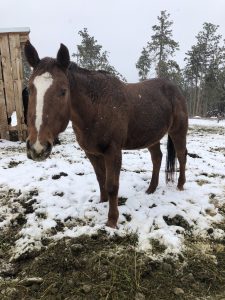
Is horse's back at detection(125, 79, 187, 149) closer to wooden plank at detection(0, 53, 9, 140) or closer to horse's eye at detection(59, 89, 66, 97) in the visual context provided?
horse's eye at detection(59, 89, 66, 97)

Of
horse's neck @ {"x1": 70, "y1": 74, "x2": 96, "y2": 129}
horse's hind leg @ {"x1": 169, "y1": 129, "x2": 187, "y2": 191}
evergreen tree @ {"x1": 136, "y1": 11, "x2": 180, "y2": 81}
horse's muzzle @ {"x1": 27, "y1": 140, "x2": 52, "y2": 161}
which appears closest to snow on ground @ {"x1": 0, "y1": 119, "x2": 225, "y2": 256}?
horse's hind leg @ {"x1": 169, "y1": 129, "x2": 187, "y2": 191}

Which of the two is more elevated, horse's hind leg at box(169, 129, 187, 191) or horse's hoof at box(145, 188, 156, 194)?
horse's hind leg at box(169, 129, 187, 191)

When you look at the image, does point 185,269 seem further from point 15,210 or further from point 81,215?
point 15,210

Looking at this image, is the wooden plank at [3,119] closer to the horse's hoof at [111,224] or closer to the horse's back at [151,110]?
the horse's back at [151,110]

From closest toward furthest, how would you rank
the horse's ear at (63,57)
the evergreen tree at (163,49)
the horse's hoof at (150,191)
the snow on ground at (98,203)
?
the horse's ear at (63,57) < the snow on ground at (98,203) < the horse's hoof at (150,191) < the evergreen tree at (163,49)

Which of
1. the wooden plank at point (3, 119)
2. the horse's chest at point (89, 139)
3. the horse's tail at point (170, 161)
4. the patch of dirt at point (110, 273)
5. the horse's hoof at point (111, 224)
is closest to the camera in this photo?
the patch of dirt at point (110, 273)

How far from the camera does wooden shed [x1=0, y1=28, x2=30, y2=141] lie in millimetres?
9078

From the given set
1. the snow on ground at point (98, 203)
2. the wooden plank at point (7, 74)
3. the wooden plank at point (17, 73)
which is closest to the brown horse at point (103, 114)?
the snow on ground at point (98, 203)

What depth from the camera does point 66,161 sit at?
22.0ft

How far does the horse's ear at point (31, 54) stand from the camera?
294cm

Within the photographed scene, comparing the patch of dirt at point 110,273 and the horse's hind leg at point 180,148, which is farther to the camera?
the horse's hind leg at point 180,148

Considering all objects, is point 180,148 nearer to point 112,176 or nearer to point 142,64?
point 112,176

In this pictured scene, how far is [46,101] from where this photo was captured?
110 inches

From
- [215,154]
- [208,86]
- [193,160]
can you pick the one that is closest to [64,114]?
[193,160]
